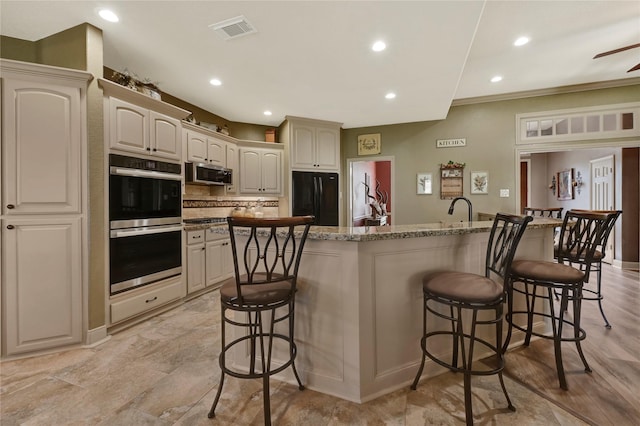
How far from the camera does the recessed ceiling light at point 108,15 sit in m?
2.11

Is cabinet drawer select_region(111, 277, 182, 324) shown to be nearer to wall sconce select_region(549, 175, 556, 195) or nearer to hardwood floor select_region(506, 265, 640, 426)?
hardwood floor select_region(506, 265, 640, 426)

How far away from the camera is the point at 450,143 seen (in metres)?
4.77

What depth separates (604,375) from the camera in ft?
5.82

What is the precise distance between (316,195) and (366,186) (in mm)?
2158

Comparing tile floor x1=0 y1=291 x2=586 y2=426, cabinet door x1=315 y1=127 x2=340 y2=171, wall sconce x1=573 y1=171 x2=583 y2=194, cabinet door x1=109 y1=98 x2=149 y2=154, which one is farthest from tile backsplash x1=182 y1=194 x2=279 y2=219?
wall sconce x1=573 y1=171 x2=583 y2=194

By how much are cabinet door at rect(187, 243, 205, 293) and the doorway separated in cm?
282

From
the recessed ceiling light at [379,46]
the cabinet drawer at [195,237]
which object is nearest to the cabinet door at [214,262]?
the cabinet drawer at [195,237]

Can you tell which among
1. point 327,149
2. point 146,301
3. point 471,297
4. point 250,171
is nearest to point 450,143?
point 327,149

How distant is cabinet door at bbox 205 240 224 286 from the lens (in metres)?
3.55

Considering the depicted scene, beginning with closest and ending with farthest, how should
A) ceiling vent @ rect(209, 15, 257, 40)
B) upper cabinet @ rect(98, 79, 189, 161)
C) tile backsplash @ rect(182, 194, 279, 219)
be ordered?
1. ceiling vent @ rect(209, 15, 257, 40)
2. upper cabinet @ rect(98, 79, 189, 161)
3. tile backsplash @ rect(182, 194, 279, 219)

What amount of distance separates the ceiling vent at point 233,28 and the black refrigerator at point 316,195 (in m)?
2.40

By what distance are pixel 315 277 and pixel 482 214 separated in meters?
3.90

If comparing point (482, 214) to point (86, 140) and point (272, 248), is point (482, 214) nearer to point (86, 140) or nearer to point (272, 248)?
point (272, 248)

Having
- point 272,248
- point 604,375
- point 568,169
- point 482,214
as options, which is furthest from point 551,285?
point 568,169
